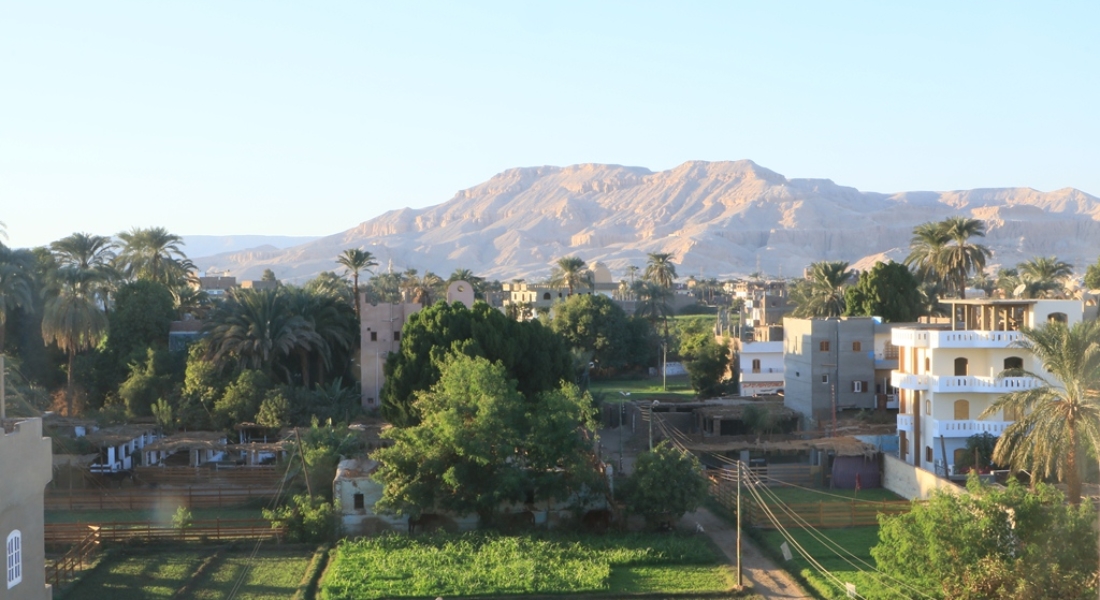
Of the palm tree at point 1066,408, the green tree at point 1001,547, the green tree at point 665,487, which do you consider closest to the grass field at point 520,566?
the green tree at point 665,487

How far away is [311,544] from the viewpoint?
3177 centimetres

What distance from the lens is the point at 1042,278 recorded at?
69312 mm

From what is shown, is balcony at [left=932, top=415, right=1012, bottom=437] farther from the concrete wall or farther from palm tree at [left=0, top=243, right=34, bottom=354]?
palm tree at [left=0, top=243, right=34, bottom=354]

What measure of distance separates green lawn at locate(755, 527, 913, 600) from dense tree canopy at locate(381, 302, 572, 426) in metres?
11.7

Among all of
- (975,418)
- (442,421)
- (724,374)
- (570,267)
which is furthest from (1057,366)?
(570,267)

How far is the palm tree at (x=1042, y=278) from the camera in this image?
66250 millimetres

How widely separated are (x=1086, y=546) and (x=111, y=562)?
23.5 meters

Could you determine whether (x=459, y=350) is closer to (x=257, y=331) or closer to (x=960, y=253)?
(x=257, y=331)

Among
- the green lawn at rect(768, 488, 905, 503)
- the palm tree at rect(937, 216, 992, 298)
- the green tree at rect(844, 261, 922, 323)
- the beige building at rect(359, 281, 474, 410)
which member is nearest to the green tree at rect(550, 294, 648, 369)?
the green tree at rect(844, 261, 922, 323)

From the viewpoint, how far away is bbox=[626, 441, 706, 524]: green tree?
32188 millimetres

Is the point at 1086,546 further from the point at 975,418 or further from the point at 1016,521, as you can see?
the point at 975,418

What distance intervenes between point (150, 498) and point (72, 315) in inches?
646

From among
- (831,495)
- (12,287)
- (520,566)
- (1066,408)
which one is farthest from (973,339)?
(12,287)

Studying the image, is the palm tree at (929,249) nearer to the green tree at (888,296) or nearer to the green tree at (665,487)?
the green tree at (888,296)
